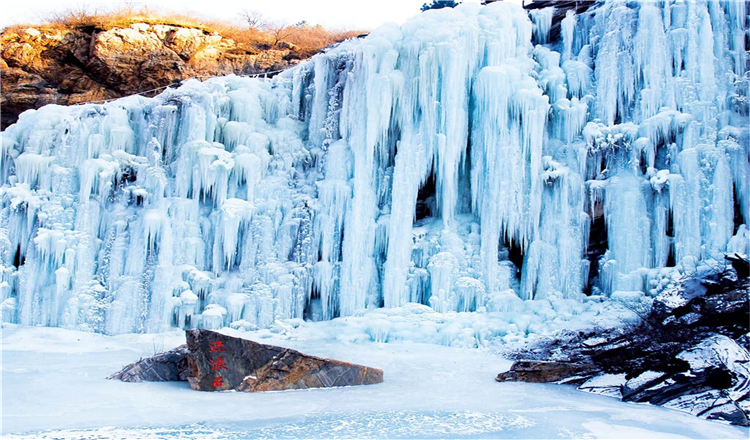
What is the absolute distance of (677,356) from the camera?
6508 mm

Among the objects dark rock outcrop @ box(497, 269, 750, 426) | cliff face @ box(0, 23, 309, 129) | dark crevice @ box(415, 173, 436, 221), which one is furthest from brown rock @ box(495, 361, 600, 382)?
cliff face @ box(0, 23, 309, 129)

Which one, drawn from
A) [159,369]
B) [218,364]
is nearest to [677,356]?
[218,364]

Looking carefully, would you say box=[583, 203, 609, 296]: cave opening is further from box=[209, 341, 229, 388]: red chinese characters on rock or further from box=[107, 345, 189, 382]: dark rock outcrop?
box=[107, 345, 189, 382]: dark rock outcrop

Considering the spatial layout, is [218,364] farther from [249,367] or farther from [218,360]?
[249,367]

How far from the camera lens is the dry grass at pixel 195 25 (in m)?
19.7

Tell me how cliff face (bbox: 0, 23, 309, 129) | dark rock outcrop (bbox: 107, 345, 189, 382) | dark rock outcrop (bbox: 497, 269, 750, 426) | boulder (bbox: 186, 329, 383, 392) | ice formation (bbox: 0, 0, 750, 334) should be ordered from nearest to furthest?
dark rock outcrop (bbox: 497, 269, 750, 426), boulder (bbox: 186, 329, 383, 392), dark rock outcrop (bbox: 107, 345, 189, 382), ice formation (bbox: 0, 0, 750, 334), cliff face (bbox: 0, 23, 309, 129)

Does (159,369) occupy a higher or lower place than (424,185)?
lower

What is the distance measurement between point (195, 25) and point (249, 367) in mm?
16849

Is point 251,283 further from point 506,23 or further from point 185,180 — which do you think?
point 506,23

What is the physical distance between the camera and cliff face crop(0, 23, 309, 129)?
19.0 metres

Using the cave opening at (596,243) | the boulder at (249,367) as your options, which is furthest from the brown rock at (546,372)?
the cave opening at (596,243)

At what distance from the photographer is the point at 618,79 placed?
11.9 m

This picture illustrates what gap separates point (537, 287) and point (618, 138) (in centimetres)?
321

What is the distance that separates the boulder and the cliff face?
1498 cm
